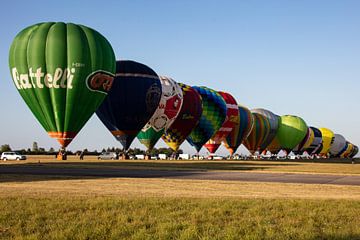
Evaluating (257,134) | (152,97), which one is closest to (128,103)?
(152,97)

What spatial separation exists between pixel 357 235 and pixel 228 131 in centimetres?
7508

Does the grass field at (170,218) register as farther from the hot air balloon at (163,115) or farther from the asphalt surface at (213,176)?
the hot air balloon at (163,115)

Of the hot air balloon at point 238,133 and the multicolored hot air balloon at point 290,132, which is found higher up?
the hot air balloon at point 238,133

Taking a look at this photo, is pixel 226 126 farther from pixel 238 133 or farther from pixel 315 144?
pixel 315 144

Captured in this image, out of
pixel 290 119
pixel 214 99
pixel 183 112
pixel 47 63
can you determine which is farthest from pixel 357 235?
pixel 290 119

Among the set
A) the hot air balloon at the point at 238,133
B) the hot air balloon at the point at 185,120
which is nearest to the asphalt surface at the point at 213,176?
the hot air balloon at the point at 185,120

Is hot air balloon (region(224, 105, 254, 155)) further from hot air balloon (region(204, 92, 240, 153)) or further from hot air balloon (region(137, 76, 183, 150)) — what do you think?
hot air balloon (region(137, 76, 183, 150))

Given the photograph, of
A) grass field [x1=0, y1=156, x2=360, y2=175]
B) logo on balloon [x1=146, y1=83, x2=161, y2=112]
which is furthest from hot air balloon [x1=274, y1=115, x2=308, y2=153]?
logo on balloon [x1=146, y1=83, x2=161, y2=112]

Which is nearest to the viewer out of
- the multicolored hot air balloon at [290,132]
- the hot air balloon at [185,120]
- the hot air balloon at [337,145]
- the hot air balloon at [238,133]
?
the hot air balloon at [185,120]

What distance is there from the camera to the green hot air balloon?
152 ft

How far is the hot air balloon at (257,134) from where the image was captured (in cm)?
10494

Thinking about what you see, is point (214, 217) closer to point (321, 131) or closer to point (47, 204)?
point (47, 204)

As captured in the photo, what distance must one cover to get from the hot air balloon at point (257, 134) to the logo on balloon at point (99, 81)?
5890 cm

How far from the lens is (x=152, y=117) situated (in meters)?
64.6
